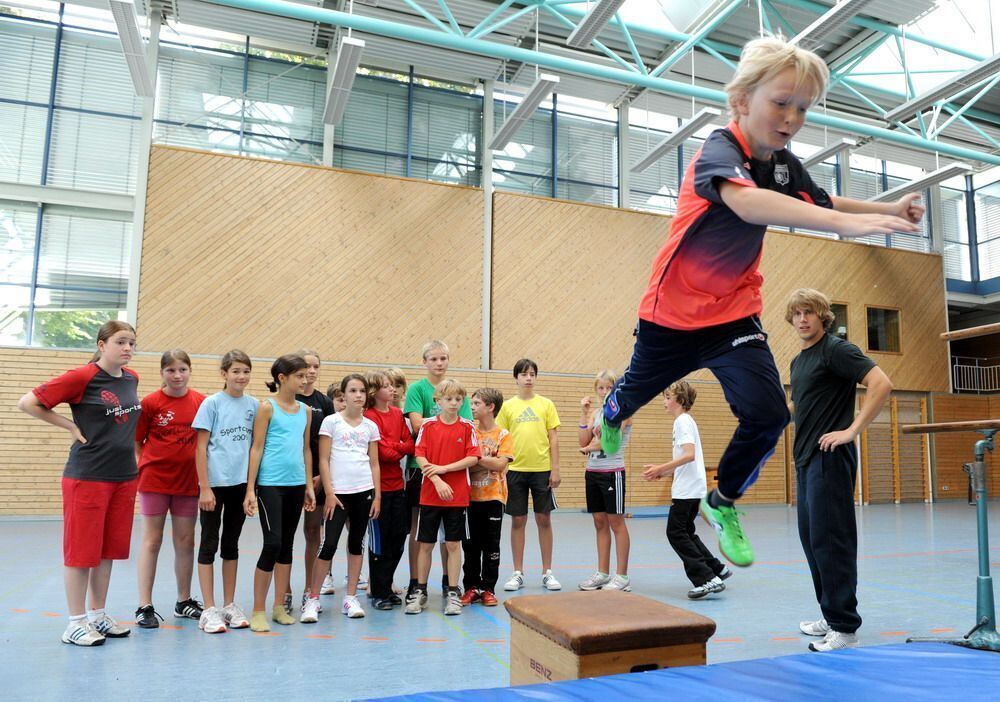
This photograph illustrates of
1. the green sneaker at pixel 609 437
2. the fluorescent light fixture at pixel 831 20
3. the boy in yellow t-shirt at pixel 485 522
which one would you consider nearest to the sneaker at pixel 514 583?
the boy in yellow t-shirt at pixel 485 522

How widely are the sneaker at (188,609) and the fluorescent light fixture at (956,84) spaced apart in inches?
474

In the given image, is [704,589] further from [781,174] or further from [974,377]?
[974,377]

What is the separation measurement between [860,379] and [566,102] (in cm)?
1204

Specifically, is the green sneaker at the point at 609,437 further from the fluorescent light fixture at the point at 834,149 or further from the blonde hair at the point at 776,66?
the fluorescent light fixture at the point at 834,149

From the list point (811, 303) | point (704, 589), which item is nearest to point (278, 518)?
point (704, 589)

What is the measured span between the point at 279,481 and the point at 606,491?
87.5 inches

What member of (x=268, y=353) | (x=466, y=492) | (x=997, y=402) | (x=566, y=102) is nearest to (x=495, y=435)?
(x=466, y=492)

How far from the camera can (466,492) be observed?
439 cm

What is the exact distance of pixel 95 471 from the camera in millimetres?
3443

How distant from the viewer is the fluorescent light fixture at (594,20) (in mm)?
8758

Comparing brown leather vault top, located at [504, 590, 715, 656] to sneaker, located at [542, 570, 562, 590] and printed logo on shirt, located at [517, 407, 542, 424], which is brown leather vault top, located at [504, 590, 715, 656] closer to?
sneaker, located at [542, 570, 562, 590]

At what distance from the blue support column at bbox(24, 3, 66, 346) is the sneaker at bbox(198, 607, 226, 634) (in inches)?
361

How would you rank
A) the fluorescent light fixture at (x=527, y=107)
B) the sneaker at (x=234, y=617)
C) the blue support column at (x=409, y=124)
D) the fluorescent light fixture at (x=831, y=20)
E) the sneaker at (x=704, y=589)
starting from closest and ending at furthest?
the sneaker at (x=234, y=617) → the sneaker at (x=704, y=589) → the fluorescent light fixture at (x=831, y=20) → the fluorescent light fixture at (x=527, y=107) → the blue support column at (x=409, y=124)

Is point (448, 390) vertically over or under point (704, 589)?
over
